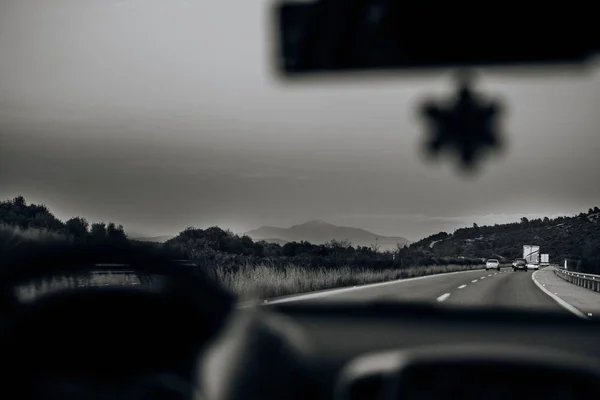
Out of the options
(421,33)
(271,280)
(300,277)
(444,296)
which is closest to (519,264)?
(444,296)

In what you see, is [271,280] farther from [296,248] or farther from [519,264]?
[519,264]

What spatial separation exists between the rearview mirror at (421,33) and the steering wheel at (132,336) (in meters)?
0.84

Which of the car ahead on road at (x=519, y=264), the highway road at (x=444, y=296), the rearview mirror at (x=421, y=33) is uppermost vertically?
the rearview mirror at (x=421, y=33)

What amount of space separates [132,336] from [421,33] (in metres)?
1.42

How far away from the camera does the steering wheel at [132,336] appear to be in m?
1.83

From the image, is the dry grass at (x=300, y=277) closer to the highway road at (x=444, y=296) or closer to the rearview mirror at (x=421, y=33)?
the highway road at (x=444, y=296)

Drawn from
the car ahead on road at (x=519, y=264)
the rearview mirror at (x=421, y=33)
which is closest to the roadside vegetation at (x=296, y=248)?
the rearview mirror at (x=421, y=33)

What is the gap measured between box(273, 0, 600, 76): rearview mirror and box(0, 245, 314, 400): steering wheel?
2.74 feet

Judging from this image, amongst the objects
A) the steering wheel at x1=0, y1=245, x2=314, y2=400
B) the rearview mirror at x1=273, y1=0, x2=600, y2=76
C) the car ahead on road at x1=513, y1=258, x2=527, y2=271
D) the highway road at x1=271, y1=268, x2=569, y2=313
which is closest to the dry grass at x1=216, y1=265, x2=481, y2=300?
the highway road at x1=271, y1=268, x2=569, y2=313

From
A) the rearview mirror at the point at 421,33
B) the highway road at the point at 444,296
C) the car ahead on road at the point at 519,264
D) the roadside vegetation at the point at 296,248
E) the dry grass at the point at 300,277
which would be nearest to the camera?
the rearview mirror at the point at 421,33

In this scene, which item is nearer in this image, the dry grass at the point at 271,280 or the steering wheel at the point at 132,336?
the steering wheel at the point at 132,336

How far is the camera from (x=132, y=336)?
2.38 meters

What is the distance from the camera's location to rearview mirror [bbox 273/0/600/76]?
2.29 metres

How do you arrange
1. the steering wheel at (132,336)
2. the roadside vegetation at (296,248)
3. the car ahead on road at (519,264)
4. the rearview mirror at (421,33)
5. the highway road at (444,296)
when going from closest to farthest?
the steering wheel at (132,336) < the rearview mirror at (421,33) < the roadside vegetation at (296,248) < the highway road at (444,296) < the car ahead on road at (519,264)
